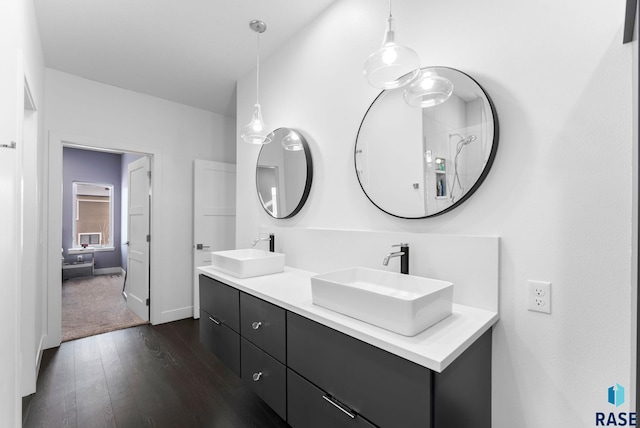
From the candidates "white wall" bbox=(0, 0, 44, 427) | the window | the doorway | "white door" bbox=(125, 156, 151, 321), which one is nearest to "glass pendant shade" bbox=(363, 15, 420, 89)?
"white wall" bbox=(0, 0, 44, 427)

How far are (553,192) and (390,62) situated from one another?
797mm

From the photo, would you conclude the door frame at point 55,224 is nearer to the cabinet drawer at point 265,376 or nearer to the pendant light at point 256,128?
the pendant light at point 256,128

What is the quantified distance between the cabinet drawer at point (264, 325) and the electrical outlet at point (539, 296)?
103 centimetres

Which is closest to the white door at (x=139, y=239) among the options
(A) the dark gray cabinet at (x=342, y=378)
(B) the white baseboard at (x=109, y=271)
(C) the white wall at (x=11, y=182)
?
(C) the white wall at (x=11, y=182)

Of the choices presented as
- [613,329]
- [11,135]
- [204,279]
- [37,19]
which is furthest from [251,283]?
[37,19]

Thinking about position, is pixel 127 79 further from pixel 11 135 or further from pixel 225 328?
pixel 225 328

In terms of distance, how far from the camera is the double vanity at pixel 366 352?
0.94 meters

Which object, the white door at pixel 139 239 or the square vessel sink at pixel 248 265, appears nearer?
the square vessel sink at pixel 248 265

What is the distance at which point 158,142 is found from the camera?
11.4 feet

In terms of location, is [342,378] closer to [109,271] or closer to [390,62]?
[390,62]

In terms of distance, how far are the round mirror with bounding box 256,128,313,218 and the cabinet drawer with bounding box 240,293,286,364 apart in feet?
2.79

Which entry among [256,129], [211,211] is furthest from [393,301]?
[211,211]

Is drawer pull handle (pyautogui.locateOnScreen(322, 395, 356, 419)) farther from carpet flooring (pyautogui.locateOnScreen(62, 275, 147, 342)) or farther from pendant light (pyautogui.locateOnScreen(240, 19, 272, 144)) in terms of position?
carpet flooring (pyautogui.locateOnScreen(62, 275, 147, 342))

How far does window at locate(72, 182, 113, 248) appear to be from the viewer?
19.6 feet
